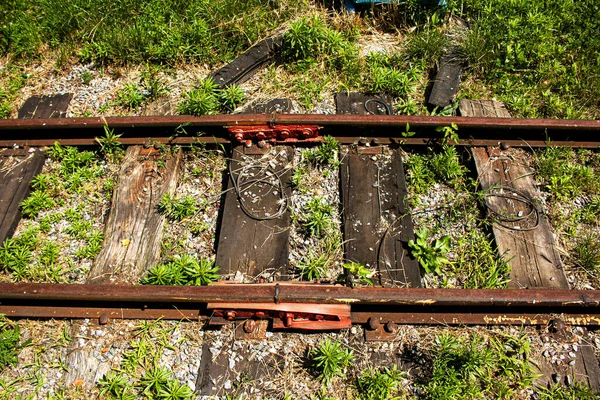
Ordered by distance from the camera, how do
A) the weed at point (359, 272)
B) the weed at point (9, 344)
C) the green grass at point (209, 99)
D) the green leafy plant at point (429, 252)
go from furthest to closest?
the green grass at point (209, 99) < the green leafy plant at point (429, 252) < the weed at point (359, 272) < the weed at point (9, 344)

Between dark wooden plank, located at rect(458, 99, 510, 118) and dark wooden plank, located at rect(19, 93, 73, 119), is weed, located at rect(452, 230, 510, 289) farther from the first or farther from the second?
dark wooden plank, located at rect(19, 93, 73, 119)

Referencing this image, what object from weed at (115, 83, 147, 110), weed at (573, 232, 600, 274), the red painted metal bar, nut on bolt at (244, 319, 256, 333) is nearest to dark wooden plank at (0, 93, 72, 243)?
the red painted metal bar

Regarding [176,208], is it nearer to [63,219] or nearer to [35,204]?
[63,219]

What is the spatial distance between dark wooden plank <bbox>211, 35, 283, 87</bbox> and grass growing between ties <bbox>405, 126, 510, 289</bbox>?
209cm

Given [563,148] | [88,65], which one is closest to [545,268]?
[563,148]

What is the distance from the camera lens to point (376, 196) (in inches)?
184

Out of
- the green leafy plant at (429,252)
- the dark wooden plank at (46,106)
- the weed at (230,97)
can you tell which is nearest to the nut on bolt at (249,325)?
the green leafy plant at (429,252)

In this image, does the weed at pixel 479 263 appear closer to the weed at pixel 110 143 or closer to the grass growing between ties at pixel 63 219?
the grass growing between ties at pixel 63 219

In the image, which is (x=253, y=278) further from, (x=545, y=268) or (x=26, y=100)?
(x=26, y=100)

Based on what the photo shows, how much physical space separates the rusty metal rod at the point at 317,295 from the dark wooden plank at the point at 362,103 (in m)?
2.28

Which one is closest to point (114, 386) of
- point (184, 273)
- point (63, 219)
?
point (184, 273)

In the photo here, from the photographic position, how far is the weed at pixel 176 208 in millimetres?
4633

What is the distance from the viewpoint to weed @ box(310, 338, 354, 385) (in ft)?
12.1

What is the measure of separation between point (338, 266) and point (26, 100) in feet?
13.2
